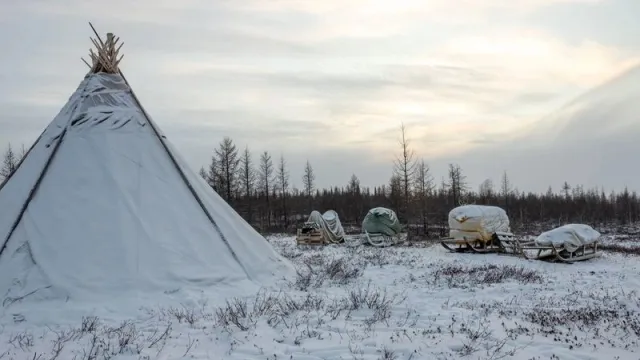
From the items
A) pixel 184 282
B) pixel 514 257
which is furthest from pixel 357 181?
pixel 184 282

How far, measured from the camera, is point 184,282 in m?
8.77

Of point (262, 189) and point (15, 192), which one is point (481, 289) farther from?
point (262, 189)

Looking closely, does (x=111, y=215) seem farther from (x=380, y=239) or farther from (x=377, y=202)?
(x=377, y=202)

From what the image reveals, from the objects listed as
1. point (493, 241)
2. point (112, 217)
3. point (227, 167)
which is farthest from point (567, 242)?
point (227, 167)

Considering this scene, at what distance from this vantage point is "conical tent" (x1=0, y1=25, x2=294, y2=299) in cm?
851

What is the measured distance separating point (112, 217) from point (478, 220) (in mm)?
13429

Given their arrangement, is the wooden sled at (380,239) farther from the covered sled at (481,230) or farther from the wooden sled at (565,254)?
the wooden sled at (565,254)

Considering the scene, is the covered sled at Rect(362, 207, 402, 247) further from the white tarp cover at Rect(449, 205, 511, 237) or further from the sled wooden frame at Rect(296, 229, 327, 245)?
the white tarp cover at Rect(449, 205, 511, 237)

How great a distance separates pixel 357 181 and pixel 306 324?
61.9m

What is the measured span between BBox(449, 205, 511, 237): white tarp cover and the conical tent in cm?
954

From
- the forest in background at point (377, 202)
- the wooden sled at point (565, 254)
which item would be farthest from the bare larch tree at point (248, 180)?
the wooden sled at point (565, 254)

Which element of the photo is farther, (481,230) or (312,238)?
(312,238)

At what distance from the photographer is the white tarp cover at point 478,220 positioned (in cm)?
1827

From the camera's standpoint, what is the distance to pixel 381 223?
23328 mm
